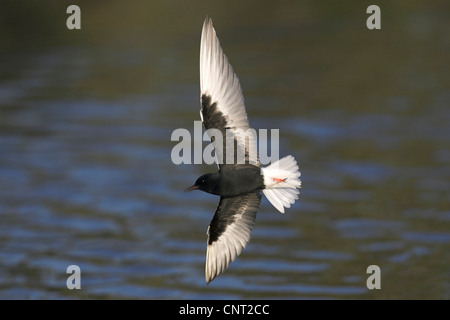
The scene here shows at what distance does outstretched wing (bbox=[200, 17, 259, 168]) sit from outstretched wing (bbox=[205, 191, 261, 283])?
449mm

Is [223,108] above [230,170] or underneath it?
above

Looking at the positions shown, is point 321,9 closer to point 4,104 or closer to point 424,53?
point 424,53

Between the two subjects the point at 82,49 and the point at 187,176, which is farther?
the point at 82,49

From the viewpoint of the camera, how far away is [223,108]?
24.0ft

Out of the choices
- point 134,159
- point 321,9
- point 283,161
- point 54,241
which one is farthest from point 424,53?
point 283,161

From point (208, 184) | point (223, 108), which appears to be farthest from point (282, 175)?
point (223, 108)

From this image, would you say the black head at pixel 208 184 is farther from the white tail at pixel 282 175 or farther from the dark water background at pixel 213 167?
the dark water background at pixel 213 167

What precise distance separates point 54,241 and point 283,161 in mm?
7360

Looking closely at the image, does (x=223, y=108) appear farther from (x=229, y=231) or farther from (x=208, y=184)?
(x=229, y=231)

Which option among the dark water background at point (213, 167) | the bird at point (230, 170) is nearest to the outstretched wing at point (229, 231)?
the bird at point (230, 170)

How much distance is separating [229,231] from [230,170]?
26.1 inches

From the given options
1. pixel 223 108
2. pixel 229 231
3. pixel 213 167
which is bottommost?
pixel 229 231

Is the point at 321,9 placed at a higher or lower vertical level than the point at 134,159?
higher

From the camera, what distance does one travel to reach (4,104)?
68.8 feet
